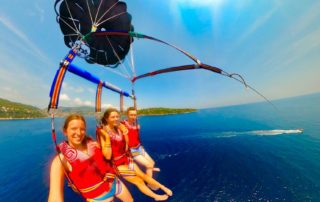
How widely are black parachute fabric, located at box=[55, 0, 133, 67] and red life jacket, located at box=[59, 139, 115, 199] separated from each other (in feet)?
13.1

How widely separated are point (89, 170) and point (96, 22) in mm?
5800

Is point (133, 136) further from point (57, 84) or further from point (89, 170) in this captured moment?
point (57, 84)

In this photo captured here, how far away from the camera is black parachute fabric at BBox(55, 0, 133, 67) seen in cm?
560

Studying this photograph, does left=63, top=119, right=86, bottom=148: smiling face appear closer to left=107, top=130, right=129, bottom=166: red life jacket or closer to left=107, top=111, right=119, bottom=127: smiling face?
left=107, top=111, right=119, bottom=127: smiling face

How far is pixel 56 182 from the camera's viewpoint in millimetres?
2047

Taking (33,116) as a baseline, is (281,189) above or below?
below

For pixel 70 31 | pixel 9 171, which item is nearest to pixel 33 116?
pixel 9 171

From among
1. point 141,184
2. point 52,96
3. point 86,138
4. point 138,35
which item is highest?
point 138,35

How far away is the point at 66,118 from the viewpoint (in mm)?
2459

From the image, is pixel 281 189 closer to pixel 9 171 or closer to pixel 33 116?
pixel 9 171

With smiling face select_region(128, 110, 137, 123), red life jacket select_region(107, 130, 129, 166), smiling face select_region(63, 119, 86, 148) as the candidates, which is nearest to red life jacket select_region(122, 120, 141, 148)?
smiling face select_region(128, 110, 137, 123)

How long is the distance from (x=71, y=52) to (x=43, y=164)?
17714 mm

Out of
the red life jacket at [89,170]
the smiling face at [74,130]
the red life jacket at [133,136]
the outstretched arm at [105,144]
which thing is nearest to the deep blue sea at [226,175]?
the red life jacket at [133,136]

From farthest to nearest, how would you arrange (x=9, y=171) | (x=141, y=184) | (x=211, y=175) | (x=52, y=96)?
(x=9, y=171)
(x=211, y=175)
(x=141, y=184)
(x=52, y=96)
